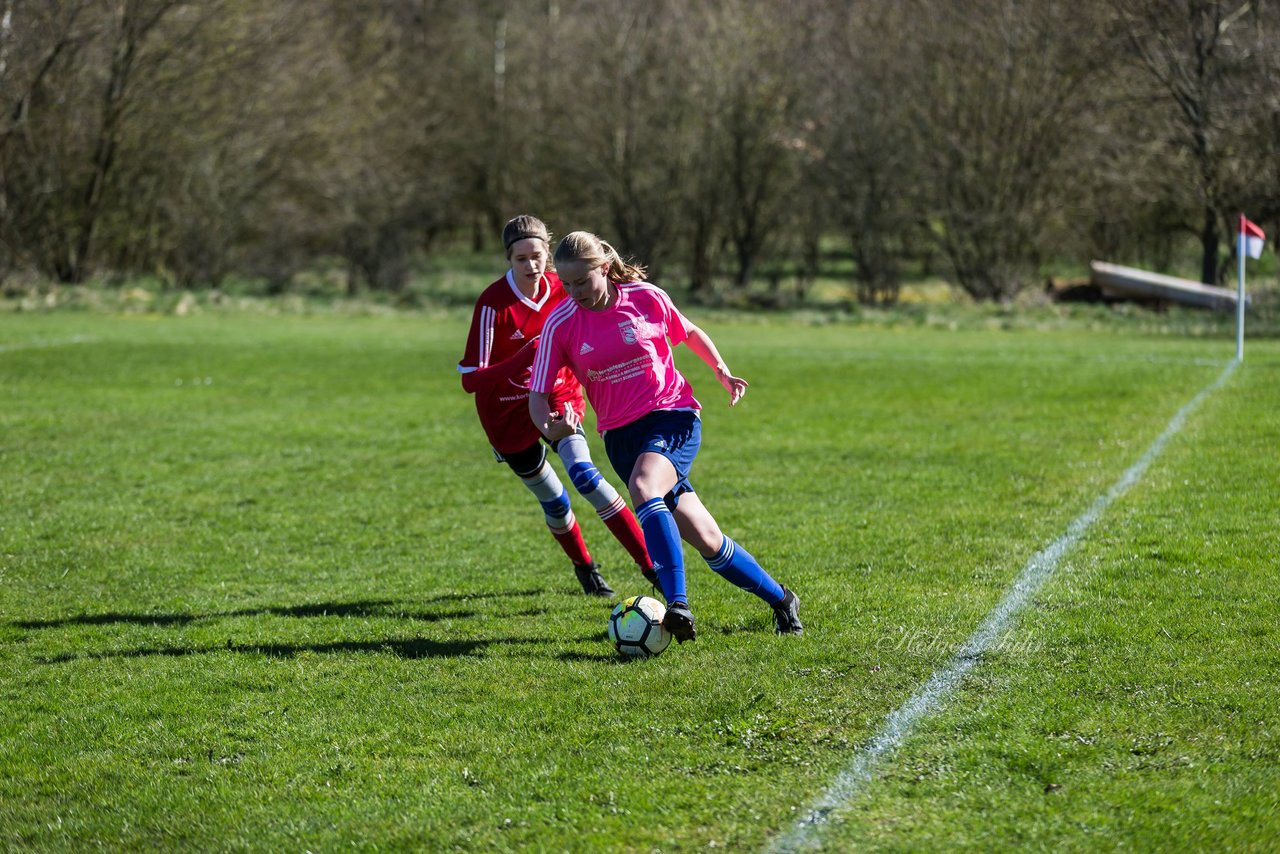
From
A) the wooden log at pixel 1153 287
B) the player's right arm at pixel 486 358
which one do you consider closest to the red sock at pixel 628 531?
the player's right arm at pixel 486 358

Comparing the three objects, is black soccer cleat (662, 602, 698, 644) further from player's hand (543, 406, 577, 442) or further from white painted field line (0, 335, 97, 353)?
white painted field line (0, 335, 97, 353)

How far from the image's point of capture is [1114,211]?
105 feet

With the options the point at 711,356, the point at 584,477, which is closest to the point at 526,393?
the point at 584,477

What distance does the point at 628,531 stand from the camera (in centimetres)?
618

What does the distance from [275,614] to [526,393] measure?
1.56 metres

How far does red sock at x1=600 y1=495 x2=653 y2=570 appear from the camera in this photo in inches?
242

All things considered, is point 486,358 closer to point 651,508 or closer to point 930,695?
point 651,508

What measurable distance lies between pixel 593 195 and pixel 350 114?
7316 mm

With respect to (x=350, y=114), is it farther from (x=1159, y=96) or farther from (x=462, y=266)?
(x=1159, y=96)

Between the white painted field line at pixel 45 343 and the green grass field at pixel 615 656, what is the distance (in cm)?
903

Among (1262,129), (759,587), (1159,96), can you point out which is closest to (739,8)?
(1159,96)

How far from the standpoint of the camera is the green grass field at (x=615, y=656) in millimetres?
3523

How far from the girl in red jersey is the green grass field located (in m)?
0.35

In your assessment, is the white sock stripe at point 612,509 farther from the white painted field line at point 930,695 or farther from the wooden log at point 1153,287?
the wooden log at point 1153,287
